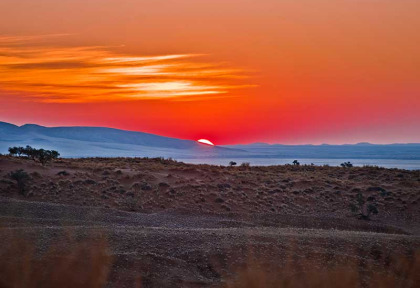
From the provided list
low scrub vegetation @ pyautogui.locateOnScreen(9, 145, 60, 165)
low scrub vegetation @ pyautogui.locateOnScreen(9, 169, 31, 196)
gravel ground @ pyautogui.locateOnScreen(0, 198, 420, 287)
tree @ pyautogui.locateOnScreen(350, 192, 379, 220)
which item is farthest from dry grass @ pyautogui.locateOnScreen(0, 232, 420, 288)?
low scrub vegetation @ pyautogui.locateOnScreen(9, 145, 60, 165)

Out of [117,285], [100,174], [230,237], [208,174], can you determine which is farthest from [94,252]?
[208,174]

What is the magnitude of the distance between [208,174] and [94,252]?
27.1 meters

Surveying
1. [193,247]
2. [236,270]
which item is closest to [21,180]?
[193,247]

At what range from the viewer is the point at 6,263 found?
1032cm

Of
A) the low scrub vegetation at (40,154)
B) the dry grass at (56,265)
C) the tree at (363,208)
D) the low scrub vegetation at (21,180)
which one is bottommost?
the tree at (363,208)

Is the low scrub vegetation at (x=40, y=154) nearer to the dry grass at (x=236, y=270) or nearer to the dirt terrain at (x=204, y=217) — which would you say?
the dirt terrain at (x=204, y=217)

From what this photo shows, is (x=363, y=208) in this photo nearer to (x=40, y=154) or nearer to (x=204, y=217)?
(x=204, y=217)

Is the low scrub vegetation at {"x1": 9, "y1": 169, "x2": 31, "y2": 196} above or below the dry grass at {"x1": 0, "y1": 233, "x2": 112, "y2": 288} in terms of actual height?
above

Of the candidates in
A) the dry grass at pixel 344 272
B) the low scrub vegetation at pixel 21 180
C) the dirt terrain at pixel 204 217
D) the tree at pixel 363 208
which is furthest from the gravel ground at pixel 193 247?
the tree at pixel 363 208

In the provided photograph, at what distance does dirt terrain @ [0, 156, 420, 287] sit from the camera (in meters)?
12.2

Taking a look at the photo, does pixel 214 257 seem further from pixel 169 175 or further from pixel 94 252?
pixel 169 175

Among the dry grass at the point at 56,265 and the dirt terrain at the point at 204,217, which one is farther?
the dirt terrain at the point at 204,217

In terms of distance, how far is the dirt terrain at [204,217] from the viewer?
12234 millimetres

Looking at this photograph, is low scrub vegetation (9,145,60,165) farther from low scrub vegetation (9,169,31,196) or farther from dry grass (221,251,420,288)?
dry grass (221,251,420,288)
